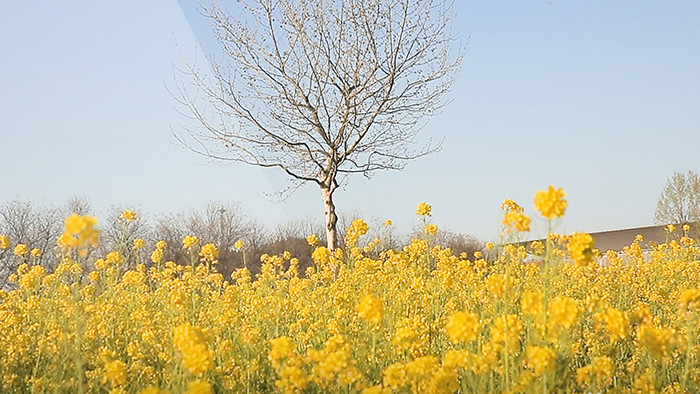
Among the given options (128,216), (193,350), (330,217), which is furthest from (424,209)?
(330,217)

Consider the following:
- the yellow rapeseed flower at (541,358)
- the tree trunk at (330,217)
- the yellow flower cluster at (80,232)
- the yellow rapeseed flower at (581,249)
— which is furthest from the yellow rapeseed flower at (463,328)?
the tree trunk at (330,217)

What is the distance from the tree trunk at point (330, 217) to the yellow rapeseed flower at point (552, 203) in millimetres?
8511

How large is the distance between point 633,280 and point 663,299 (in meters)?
0.59

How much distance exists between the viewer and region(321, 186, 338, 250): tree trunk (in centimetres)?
1098

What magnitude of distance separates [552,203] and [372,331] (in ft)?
4.21

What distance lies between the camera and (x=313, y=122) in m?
11.0

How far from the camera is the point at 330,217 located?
11102mm

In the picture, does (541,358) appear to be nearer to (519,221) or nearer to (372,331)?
(519,221)

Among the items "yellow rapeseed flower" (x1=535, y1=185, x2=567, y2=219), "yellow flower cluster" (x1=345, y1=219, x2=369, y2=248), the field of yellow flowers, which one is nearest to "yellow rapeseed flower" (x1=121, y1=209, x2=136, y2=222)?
the field of yellow flowers

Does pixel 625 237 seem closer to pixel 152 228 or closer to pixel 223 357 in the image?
pixel 152 228

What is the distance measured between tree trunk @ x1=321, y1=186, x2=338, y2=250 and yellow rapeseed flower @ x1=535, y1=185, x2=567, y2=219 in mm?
8511

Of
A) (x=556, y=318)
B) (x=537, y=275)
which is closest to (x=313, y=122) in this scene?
(x=537, y=275)

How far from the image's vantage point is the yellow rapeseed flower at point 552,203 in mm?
2451

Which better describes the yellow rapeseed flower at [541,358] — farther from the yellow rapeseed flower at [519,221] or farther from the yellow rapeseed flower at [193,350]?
the yellow rapeseed flower at [193,350]
